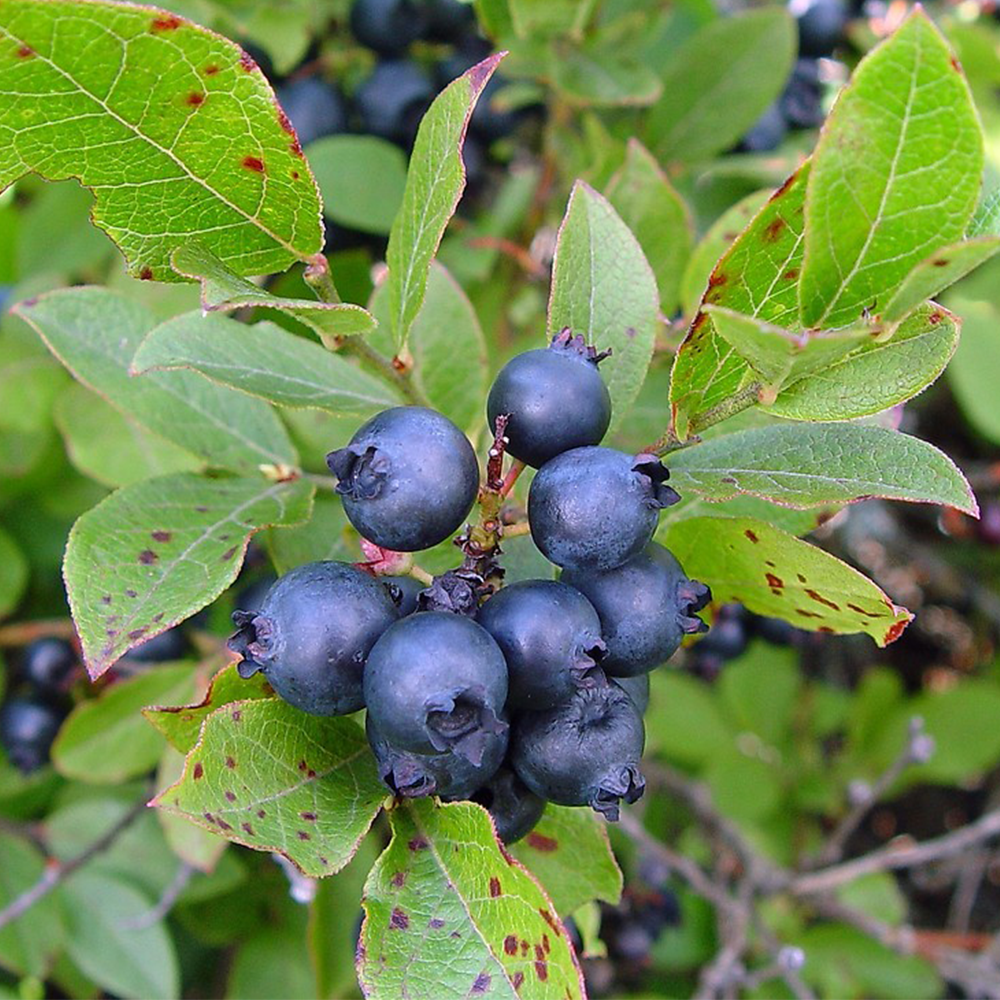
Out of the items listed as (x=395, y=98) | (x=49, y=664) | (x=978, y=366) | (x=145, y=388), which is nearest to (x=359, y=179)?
(x=395, y=98)

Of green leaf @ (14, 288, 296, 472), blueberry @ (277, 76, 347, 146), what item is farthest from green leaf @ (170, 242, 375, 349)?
blueberry @ (277, 76, 347, 146)

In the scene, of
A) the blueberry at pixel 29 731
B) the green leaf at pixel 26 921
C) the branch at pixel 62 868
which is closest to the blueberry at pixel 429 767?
the branch at pixel 62 868

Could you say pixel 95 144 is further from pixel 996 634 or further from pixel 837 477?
pixel 996 634

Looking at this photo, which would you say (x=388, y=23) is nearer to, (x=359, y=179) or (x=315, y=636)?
(x=359, y=179)

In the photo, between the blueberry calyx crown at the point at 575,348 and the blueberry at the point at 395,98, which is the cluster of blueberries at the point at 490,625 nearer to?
the blueberry calyx crown at the point at 575,348

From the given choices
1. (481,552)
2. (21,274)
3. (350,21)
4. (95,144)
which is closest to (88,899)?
(21,274)

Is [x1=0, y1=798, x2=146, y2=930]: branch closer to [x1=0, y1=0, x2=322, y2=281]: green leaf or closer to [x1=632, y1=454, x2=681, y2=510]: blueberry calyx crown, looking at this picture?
[x1=0, y1=0, x2=322, y2=281]: green leaf
